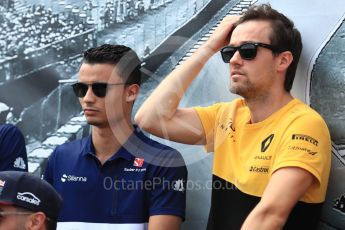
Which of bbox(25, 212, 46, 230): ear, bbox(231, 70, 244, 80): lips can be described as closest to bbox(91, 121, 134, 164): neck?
bbox(231, 70, 244, 80): lips

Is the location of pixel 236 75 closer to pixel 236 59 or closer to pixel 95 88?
pixel 236 59

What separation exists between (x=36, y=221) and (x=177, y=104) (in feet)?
2.73

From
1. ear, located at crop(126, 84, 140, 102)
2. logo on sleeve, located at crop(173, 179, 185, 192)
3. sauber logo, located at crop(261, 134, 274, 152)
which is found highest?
sauber logo, located at crop(261, 134, 274, 152)

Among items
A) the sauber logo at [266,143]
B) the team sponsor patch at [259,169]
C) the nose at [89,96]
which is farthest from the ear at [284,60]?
the nose at [89,96]

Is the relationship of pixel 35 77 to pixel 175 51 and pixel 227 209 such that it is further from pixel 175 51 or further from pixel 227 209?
pixel 227 209

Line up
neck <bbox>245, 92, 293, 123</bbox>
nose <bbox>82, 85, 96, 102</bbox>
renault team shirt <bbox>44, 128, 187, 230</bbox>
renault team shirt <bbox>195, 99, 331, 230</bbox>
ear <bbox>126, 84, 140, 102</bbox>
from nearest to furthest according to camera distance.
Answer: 1. renault team shirt <bbox>195, 99, 331, 230</bbox>
2. neck <bbox>245, 92, 293, 123</bbox>
3. renault team shirt <bbox>44, 128, 187, 230</bbox>
4. nose <bbox>82, 85, 96, 102</bbox>
5. ear <bbox>126, 84, 140, 102</bbox>

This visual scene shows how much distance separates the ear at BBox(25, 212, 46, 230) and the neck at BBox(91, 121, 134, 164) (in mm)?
675

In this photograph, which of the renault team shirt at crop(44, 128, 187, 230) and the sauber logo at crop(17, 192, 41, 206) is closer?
the sauber logo at crop(17, 192, 41, 206)

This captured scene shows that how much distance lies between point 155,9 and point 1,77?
829 millimetres

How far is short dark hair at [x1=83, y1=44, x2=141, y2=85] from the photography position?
2814mm

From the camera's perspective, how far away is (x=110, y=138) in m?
2.77

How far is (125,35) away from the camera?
308cm

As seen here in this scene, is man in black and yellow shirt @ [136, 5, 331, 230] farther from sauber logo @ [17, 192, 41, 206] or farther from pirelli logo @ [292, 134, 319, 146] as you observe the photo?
sauber logo @ [17, 192, 41, 206]

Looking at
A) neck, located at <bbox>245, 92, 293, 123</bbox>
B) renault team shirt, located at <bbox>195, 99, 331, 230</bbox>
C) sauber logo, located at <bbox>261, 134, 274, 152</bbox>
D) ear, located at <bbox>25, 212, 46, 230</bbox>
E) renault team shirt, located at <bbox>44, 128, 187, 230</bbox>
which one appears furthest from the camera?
renault team shirt, located at <bbox>44, 128, 187, 230</bbox>
